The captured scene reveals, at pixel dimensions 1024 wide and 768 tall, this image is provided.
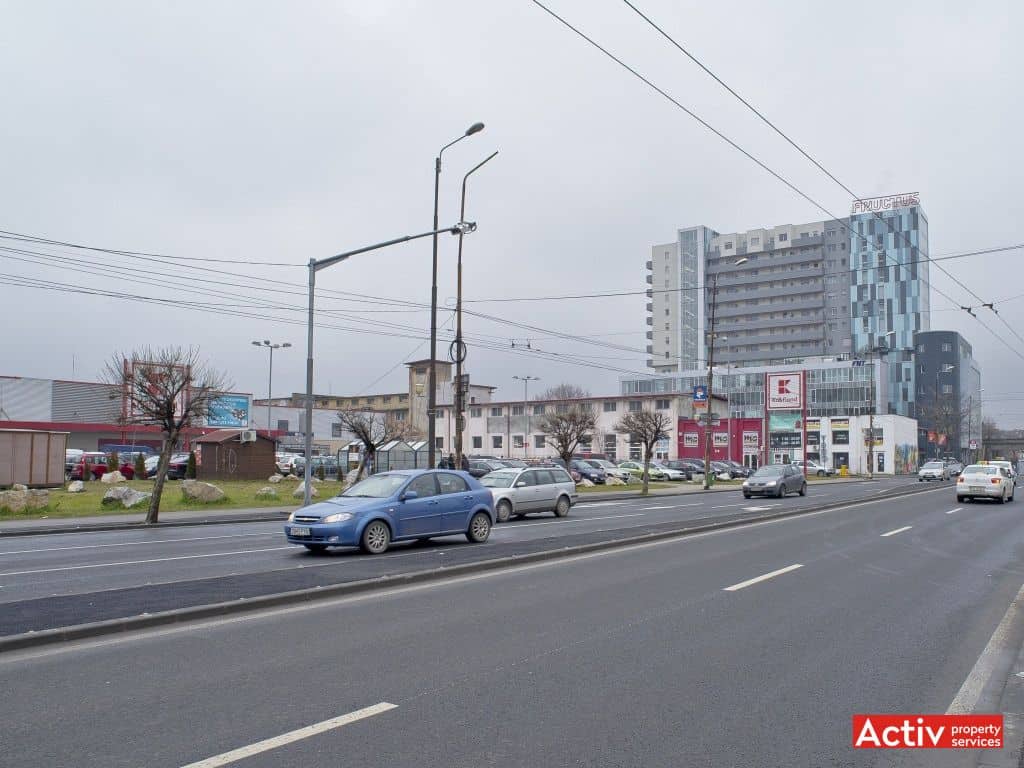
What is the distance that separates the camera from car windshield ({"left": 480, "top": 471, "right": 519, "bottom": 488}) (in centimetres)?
2536

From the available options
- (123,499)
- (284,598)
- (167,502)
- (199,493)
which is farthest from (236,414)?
(284,598)

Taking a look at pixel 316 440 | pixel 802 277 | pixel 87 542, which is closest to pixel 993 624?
pixel 87 542

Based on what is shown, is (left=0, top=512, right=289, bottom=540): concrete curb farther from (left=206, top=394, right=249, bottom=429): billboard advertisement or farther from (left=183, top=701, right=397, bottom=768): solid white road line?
(left=206, top=394, right=249, bottom=429): billboard advertisement

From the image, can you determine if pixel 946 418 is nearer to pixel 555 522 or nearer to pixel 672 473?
pixel 672 473

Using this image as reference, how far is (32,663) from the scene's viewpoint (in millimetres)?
7113

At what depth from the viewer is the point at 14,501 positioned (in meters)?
25.1

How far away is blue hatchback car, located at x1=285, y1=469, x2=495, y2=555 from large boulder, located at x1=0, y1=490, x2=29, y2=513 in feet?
47.0

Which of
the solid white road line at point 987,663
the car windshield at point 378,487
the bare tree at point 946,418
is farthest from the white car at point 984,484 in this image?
the bare tree at point 946,418

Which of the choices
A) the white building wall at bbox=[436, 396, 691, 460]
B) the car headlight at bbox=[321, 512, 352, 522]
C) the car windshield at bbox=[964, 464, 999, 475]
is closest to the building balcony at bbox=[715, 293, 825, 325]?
the white building wall at bbox=[436, 396, 691, 460]

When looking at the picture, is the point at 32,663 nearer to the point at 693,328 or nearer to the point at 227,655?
the point at 227,655

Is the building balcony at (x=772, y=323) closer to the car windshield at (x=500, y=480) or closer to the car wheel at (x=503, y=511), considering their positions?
the car windshield at (x=500, y=480)

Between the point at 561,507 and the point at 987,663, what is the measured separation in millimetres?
18959

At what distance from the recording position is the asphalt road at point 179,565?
30.8 feet

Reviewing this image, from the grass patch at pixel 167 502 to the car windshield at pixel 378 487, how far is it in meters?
13.9
